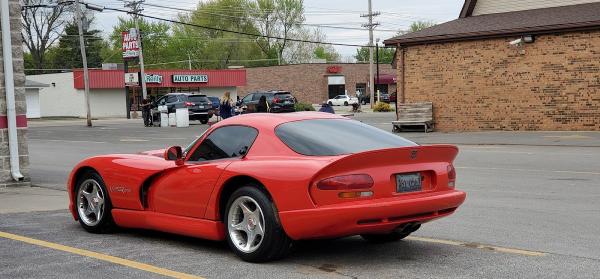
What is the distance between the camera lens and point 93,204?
789cm

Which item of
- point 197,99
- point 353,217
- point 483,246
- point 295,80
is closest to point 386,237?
point 483,246

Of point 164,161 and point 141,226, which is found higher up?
point 164,161

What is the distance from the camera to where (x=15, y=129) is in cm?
1246

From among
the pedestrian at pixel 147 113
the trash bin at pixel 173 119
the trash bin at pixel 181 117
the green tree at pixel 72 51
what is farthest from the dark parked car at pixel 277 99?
the green tree at pixel 72 51

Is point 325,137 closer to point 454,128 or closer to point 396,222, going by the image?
point 396,222

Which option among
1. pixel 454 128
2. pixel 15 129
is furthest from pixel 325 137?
pixel 454 128

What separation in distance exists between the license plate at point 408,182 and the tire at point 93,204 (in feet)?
10.8

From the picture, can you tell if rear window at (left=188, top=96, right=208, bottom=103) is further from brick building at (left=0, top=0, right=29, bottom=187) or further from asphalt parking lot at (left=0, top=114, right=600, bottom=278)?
asphalt parking lot at (left=0, top=114, right=600, bottom=278)

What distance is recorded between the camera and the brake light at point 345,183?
18.8 ft

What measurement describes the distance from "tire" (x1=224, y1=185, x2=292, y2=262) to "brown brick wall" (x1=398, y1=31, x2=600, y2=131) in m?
19.9

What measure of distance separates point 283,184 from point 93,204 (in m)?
2.92

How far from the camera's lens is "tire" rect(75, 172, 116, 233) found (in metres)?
7.71

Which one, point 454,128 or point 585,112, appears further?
point 454,128

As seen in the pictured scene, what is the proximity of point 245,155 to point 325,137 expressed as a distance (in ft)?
2.40
